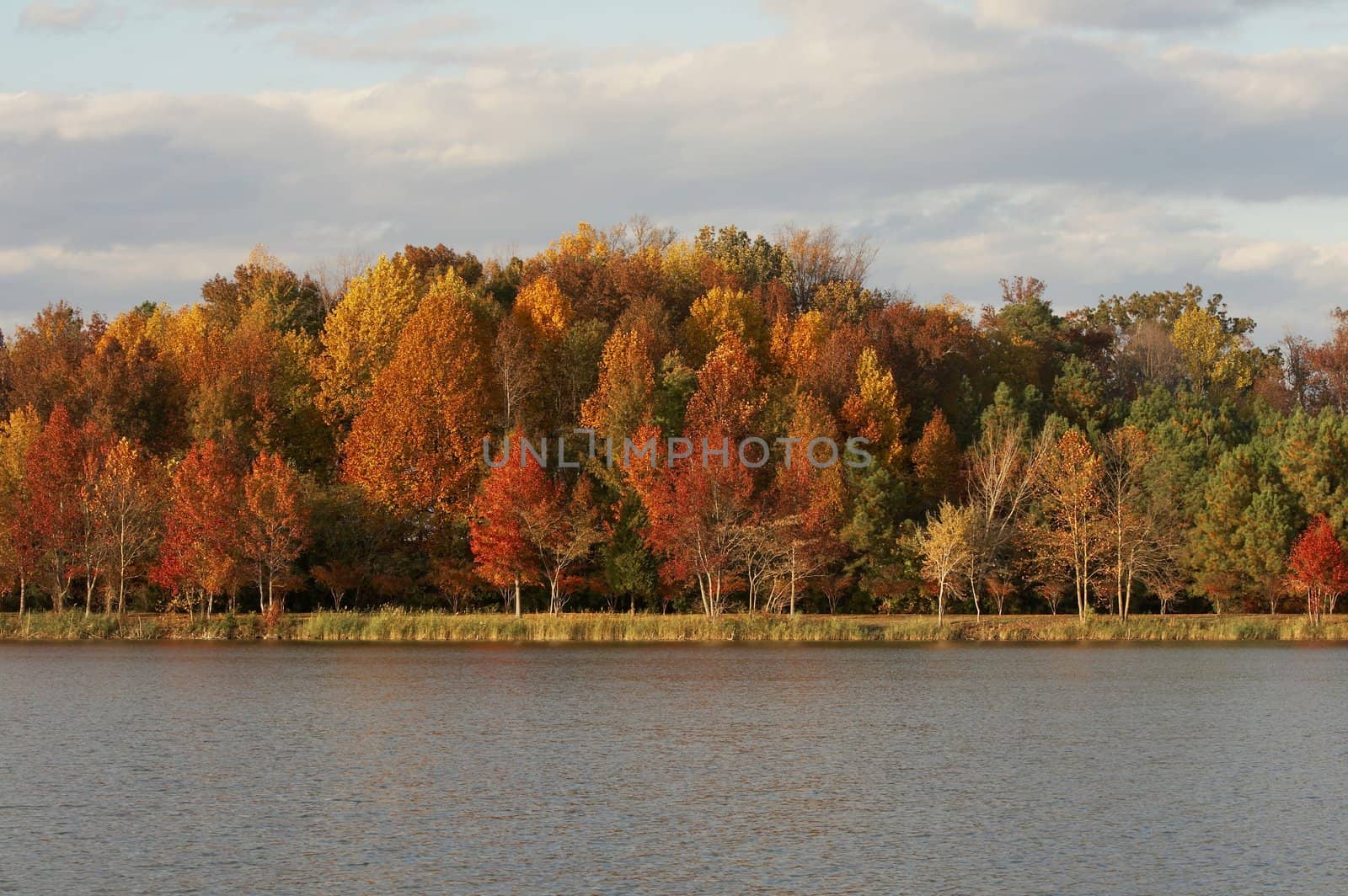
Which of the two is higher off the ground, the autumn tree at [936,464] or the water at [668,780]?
the autumn tree at [936,464]

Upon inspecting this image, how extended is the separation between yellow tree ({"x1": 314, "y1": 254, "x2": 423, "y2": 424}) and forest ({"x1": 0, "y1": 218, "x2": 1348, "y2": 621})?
0.53ft

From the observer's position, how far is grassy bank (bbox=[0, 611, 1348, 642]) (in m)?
65.4

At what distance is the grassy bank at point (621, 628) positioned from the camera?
215 feet

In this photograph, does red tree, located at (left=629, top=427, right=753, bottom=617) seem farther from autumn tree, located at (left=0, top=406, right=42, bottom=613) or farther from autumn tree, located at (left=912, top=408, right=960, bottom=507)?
autumn tree, located at (left=0, top=406, right=42, bottom=613)

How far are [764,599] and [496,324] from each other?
24.1 metres

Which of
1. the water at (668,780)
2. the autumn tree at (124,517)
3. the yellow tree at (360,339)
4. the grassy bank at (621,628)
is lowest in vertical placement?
the water at (668,780)

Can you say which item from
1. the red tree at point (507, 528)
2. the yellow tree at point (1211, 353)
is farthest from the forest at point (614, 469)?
the yellow tree at point (1211, 353)

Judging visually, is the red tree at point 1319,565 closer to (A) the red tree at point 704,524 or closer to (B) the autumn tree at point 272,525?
(A) the red tree at point 704,524

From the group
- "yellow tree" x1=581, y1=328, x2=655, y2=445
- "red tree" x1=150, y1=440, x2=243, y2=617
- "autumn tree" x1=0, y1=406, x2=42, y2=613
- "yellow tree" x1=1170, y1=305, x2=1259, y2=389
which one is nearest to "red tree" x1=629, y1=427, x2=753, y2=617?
"yellow tree" x1=581, y1=328, x2=655, y2=445

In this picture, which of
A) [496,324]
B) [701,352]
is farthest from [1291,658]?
[496,324]

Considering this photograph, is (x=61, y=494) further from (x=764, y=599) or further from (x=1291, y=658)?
(x=1291, y=658)

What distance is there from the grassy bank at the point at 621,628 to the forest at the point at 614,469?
2.83 meters

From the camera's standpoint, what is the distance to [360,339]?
3452 inches

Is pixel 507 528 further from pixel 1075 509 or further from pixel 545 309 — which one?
pixel 1075 509
